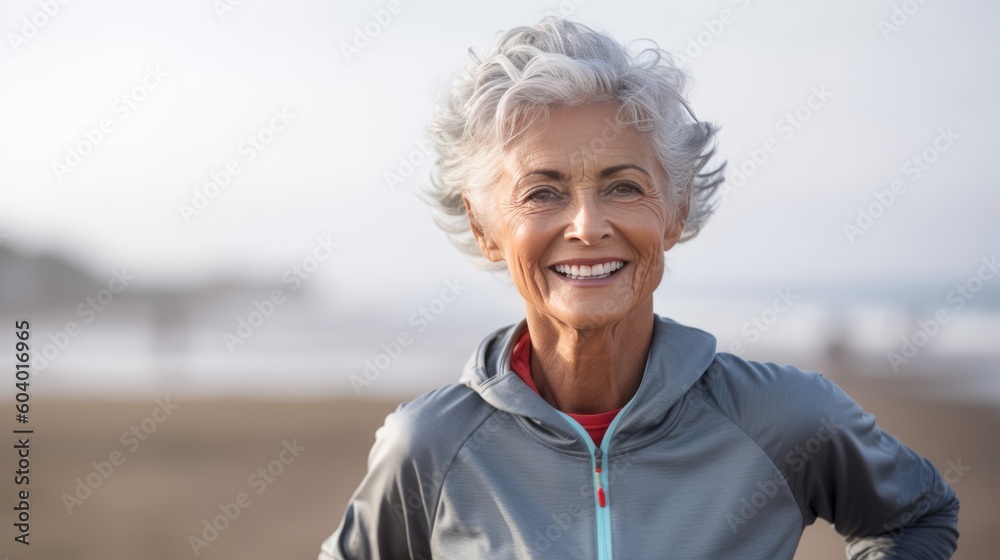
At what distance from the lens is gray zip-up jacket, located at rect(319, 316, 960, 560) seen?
2.17 metres

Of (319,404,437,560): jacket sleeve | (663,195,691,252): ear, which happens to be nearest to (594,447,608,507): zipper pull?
(319,404,437,560): jacket sleeve

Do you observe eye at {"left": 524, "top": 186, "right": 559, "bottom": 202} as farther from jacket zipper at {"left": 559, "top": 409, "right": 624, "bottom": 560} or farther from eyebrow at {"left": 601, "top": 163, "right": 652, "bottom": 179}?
jacket zipper at {"left": 559, "top": 409, "right": 624, "bottom": 560}

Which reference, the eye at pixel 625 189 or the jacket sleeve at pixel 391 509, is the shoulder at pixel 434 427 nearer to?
the jacket sleeve at pixel 391 509

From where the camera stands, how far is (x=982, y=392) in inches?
406

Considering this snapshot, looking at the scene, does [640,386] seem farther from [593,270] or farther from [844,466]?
[844,466]

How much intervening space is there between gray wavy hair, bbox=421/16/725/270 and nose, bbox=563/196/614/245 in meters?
0.20

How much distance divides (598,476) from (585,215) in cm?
57

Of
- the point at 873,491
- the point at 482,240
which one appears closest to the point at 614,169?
the point at 482,240

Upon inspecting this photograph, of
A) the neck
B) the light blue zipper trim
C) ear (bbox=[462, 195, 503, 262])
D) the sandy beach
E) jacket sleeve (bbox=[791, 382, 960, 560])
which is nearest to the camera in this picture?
the light blue zipper trim

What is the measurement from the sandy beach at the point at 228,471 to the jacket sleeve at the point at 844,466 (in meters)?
3.70

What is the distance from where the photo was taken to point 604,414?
2.32 m

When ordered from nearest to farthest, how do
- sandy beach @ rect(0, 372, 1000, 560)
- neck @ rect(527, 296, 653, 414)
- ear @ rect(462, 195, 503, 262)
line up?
neck @ rect(527, 296, 653, 414) < ear @ rect(462, 195, 503, 262) < sandy beach @ rect(0, 372, 1000, 560)

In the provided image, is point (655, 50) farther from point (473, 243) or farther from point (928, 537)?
point (928, 537)

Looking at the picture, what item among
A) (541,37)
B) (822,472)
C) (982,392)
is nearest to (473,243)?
(541,37)
